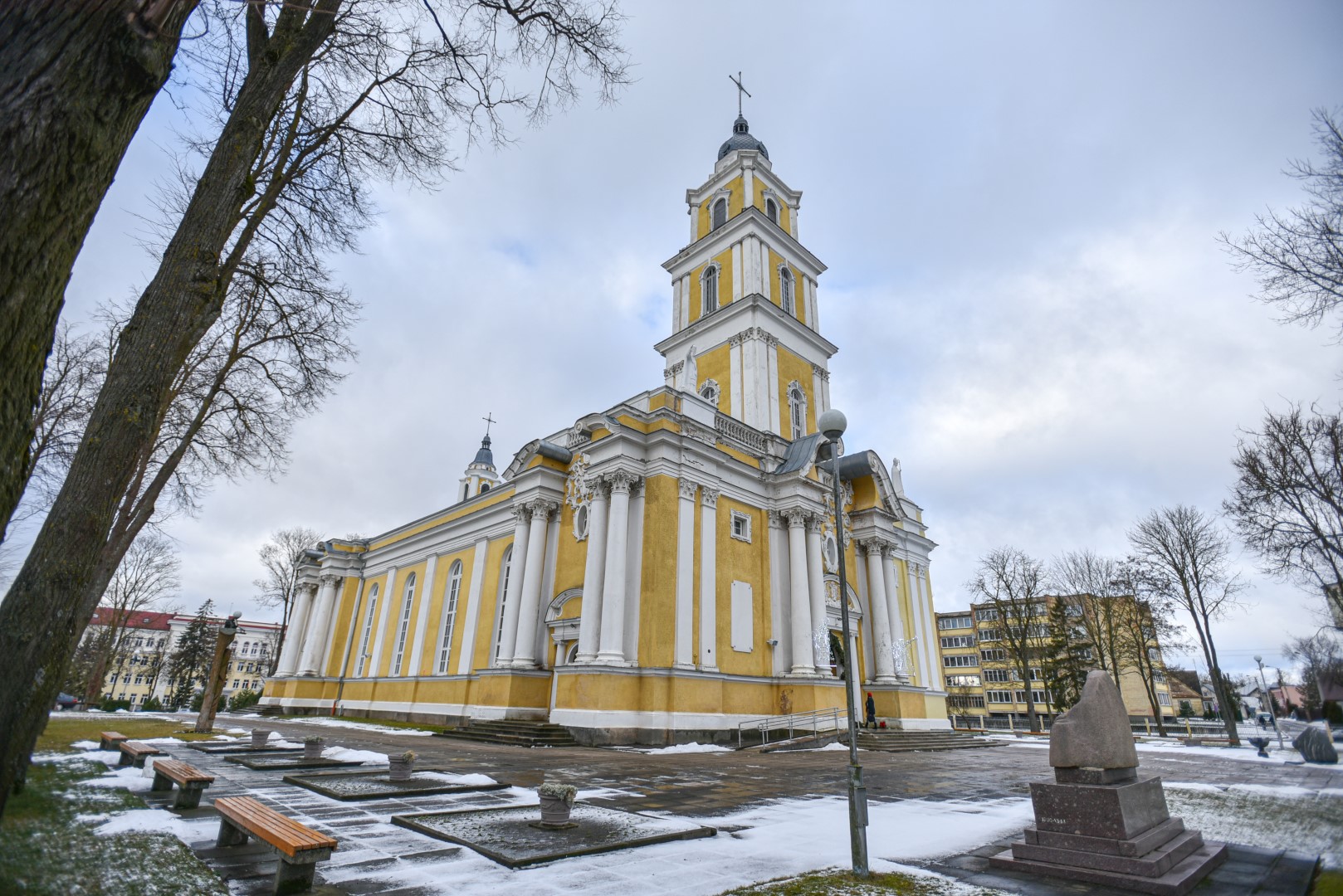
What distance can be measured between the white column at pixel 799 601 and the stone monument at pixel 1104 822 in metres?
15.8

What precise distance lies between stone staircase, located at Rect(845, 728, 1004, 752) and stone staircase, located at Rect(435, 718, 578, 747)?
8.81 meters

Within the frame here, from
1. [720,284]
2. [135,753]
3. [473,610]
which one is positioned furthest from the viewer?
[720,284]

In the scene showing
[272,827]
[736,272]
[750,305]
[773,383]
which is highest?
[736,272]

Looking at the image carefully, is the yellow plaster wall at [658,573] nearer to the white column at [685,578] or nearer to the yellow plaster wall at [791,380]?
the white column at [685,578]

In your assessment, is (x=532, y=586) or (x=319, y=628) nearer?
(x=532, y=586)

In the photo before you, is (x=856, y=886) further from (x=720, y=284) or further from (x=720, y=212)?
(x=720, y=212)

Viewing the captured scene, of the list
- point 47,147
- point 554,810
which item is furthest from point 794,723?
point 47,147

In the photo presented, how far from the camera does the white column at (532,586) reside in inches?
843

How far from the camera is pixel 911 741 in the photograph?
798 inches

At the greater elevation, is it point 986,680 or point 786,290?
point 786,290

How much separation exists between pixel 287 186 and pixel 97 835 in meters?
8.70

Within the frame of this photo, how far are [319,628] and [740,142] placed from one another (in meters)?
35.0

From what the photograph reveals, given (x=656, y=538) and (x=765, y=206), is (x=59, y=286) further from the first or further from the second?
(x=765, y=206)

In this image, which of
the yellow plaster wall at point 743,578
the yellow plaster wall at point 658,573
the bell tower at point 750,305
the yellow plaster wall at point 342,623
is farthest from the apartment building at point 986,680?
the yellow plaster wall at point 342,623
